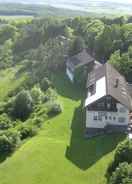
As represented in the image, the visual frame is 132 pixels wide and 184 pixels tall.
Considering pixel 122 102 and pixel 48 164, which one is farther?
pixel 122 102

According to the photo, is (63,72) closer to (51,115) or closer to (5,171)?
(51,115)

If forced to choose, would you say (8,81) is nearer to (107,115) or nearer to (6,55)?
(6,55)

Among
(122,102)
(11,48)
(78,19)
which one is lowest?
(11,48)

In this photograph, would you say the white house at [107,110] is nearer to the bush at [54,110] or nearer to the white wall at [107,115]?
the white wall at [107,115]

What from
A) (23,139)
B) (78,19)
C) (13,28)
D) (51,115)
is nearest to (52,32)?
(78,19)

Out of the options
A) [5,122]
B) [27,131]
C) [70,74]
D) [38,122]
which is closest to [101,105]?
[38,122]

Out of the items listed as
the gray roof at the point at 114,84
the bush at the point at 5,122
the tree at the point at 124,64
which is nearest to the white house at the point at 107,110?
Result: the gray roof at the point at 114,84
